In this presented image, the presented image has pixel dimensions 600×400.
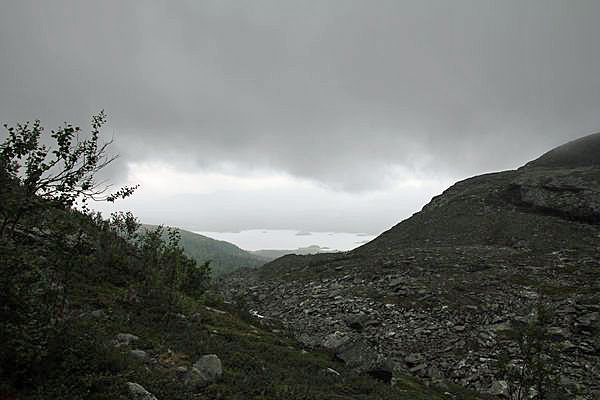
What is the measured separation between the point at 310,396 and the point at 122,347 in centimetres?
545

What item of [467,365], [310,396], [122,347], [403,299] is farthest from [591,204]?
[122,347]

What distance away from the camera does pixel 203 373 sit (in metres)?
9.59

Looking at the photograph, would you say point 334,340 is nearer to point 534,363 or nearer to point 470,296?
point 534,363

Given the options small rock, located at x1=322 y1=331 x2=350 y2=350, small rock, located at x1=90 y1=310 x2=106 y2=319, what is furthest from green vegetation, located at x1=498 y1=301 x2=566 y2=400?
small rock, located at x1=90 y1=310 x2=106 y2=319

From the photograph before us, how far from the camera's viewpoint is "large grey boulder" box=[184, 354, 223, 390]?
29.6ft

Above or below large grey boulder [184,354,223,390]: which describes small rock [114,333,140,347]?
above

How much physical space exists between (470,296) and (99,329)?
21.2m

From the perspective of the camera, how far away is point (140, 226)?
23922mm

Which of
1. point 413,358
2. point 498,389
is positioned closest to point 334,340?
point 413,358

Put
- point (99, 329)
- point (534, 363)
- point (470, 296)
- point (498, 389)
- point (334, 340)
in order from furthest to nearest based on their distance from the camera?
point (470, 296), point (334, 340), point (498, 389), point (534, 363), point (99, 329)

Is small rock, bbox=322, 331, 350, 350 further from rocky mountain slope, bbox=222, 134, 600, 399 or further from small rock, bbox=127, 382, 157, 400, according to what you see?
small rock, bbox=127, 382, 157, 400

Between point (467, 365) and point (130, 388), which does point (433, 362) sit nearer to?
point (467, 365)

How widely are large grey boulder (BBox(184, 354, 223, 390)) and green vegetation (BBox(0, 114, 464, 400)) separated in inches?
7.3

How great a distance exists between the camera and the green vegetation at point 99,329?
717 centimetres
